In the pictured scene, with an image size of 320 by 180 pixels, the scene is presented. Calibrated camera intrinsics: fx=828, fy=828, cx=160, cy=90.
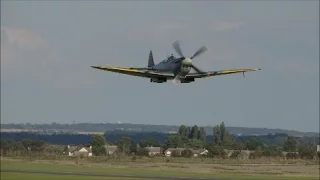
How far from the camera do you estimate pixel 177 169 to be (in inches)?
6107

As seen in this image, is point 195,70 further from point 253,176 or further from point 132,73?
point 253,176

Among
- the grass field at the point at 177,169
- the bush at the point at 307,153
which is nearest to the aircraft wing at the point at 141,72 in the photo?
the grass field at the point at 177,169

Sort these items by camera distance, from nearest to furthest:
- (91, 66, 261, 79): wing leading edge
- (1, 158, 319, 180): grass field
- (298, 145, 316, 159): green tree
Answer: (91, 66, 261, 79): wing leading edge
(1, 158, 319, 180): grass field
(298, 145, 316, 159): green tree

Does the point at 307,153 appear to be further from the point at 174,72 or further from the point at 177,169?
the point at 174,72

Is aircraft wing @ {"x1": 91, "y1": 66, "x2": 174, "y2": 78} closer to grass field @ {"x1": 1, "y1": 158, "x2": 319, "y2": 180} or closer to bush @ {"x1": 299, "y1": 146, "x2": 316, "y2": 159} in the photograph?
grass field @ {"x1": 1, "y1": 158, "x2": 319, "y2": 180}

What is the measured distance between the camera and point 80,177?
122 metres

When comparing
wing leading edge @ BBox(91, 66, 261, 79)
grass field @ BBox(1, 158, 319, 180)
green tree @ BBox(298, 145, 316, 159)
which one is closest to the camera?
wing leading edge @ BBox(91, 66, 261, 79)

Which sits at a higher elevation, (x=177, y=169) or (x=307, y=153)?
(x=307, y=153)

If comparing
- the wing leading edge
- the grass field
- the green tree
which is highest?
the wing leading edge

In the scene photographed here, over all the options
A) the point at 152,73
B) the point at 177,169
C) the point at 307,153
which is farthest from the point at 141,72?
the point at 307,153

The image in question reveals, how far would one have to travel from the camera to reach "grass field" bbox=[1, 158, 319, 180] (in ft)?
443

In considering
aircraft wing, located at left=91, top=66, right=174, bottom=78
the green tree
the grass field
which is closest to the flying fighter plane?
aircraft wing, located at left=91, top=66, right=174, bottom=78

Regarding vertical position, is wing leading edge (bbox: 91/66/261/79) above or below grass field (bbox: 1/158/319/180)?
above

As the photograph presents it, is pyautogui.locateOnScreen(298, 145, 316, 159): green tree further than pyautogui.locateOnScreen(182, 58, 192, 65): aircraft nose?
Yes
